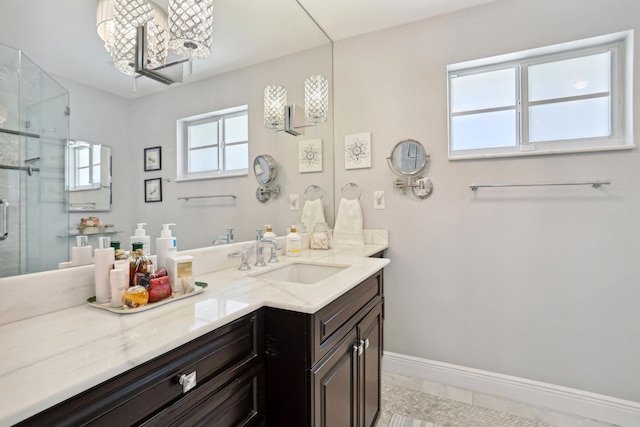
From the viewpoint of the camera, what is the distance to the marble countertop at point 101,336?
498mm

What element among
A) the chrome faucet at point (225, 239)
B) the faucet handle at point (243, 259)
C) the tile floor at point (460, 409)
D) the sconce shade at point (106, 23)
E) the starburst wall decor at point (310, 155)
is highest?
the sconce shade at point (106, 23)

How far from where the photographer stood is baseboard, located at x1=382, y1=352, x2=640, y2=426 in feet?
5.54

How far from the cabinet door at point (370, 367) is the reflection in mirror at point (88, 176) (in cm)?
109

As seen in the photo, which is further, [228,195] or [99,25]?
[228,195]

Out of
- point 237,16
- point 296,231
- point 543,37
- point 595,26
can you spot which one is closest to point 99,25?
point 237,16

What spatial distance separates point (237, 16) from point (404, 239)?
1703 millimetres

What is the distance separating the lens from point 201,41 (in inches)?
44.6

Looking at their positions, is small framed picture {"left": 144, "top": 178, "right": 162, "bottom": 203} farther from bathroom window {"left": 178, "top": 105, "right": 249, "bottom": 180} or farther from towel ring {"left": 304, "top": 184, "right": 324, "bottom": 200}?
towel ring {"left": 304, "top": 184, "right": 324, "bottom": 200}

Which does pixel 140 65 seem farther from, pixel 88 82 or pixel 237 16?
pixel 237 16

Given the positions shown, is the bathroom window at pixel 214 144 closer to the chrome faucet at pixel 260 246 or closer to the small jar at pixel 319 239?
the chrome faucet at pixel 260 246

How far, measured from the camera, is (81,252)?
926 millimetres

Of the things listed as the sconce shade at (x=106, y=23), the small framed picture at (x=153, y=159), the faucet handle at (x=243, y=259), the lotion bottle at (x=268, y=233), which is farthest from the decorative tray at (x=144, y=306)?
the sconce shade at (x=106, y=23)

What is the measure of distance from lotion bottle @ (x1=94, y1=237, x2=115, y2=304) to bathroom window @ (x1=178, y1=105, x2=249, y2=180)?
17.9 inches

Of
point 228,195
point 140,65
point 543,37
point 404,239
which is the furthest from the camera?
point 404,239
